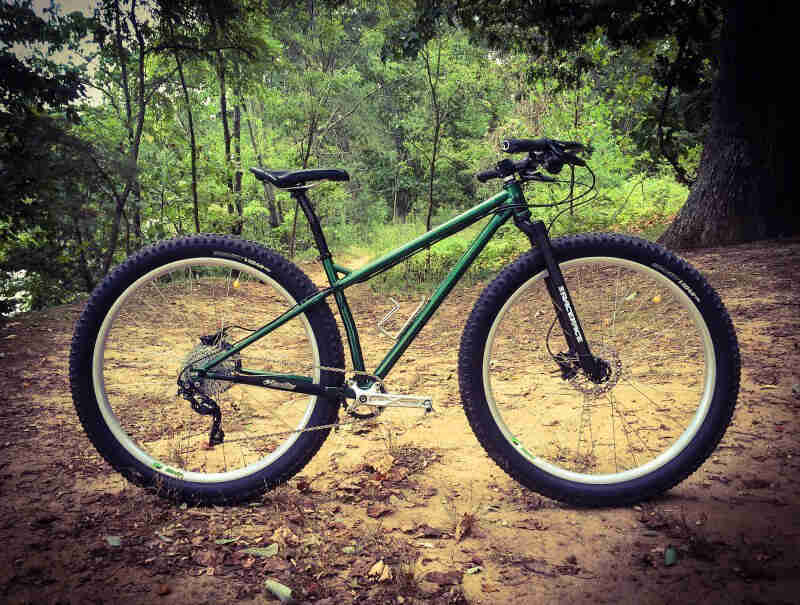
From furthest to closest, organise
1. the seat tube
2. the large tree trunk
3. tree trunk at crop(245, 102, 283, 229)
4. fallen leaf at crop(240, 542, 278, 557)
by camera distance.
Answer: tree trunk at crop(245, 102, 283, 229), the large tree trunk, the seat tube, fallen leaf at crop(240, 542, 278, 557)

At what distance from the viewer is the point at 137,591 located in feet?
5.03

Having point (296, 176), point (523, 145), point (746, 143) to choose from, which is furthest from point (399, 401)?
point (746, 143)

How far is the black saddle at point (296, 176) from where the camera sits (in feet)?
6.51

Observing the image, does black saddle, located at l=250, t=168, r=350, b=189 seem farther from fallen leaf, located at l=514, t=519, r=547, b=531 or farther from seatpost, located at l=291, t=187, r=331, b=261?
fallen leaf, located at l=514, t=519, r=547, b=531

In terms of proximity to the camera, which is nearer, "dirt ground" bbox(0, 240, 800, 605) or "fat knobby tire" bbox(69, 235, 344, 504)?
"dirt ground" bbox(0, 240, 800, 605)

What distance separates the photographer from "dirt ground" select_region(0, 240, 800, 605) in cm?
153

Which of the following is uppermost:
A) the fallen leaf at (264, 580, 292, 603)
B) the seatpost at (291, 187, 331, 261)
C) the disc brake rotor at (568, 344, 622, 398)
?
the seatpost at (291, 187, 331, 261)

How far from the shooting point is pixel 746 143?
5.77m

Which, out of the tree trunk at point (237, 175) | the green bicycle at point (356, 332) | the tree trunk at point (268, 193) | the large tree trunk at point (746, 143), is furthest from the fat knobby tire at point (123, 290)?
the tree trunk at point (268, 193)

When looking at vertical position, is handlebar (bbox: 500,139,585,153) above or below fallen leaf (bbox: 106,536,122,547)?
above

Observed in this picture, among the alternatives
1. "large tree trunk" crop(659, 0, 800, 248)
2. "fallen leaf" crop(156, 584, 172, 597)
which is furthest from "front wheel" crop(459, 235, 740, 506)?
"large tree trunk" crop(659, 0, 800, 248)

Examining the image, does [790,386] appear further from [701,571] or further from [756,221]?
[756,221]

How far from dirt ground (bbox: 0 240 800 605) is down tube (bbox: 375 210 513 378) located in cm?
60

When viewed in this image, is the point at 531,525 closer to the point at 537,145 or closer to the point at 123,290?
the point at 537,145
